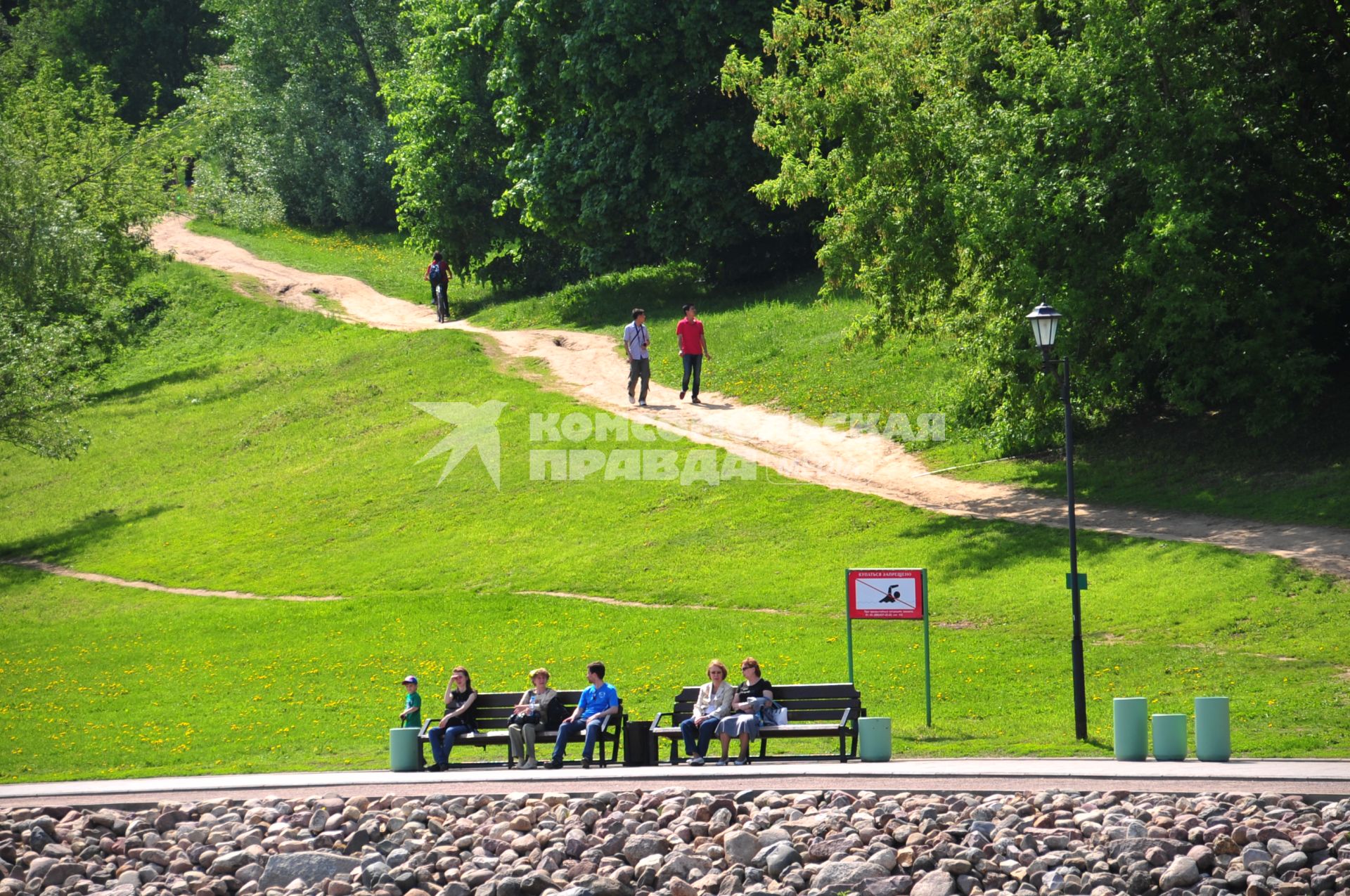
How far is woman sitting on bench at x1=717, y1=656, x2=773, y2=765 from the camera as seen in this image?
1647 cm

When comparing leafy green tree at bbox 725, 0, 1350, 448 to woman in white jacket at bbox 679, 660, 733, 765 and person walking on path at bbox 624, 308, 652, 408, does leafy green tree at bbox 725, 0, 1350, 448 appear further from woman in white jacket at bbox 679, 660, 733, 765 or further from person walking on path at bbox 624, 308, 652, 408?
woman in white jacket at bbox 679, 660, 733, 765

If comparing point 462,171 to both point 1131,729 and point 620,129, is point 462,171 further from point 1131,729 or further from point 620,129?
point 1131,729

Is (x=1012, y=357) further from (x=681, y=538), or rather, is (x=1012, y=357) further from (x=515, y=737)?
(x=515, y=737)

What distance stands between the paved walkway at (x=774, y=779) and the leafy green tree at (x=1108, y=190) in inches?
492

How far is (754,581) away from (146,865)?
13.2m

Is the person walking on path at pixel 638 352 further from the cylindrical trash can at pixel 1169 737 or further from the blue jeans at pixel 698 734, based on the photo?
the cylindrical trash can at pixel 1169 737

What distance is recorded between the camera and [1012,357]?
2781cm

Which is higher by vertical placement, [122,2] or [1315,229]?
[122,2]

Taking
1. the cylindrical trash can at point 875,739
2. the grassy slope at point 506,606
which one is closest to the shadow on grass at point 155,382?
the grassy slope at point 506,606

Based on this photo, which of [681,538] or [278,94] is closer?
[681,538]

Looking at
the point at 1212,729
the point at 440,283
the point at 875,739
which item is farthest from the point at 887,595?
the point at 440,283

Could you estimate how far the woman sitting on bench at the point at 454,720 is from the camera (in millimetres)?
17312

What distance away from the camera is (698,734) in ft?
55.2

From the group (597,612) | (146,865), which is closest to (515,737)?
(146,865)
